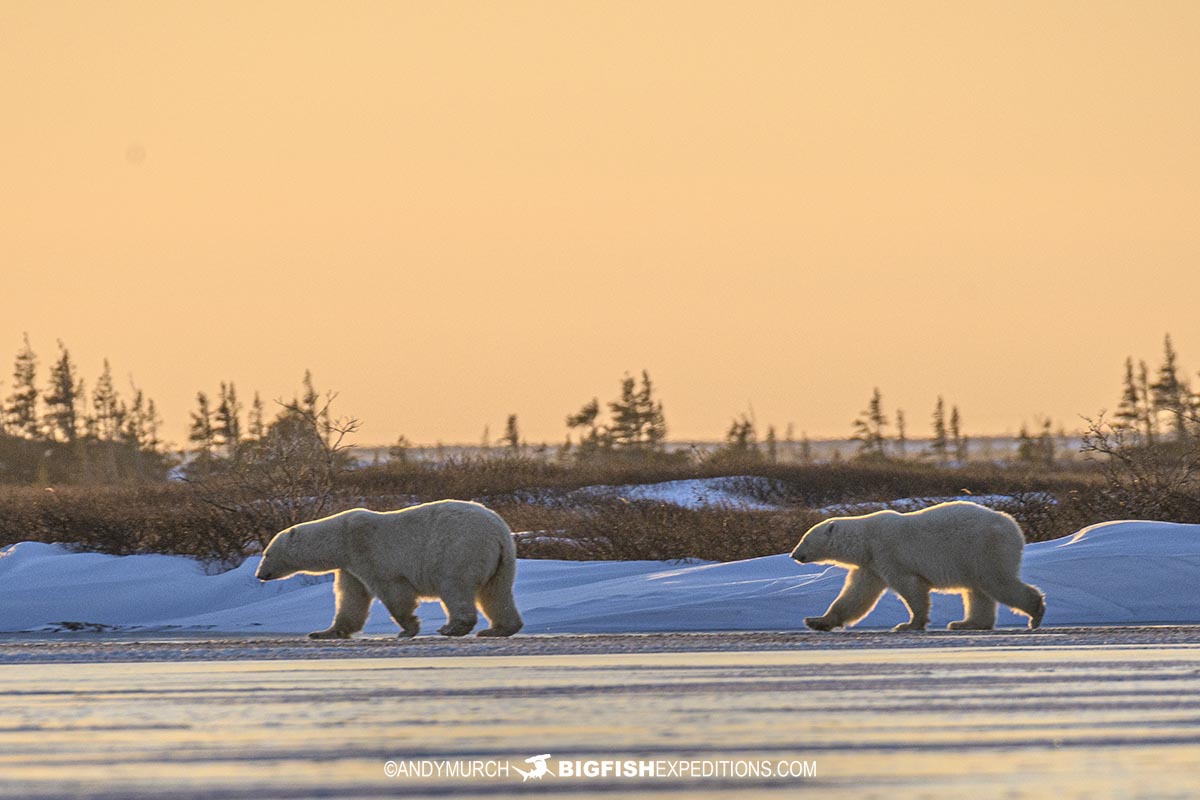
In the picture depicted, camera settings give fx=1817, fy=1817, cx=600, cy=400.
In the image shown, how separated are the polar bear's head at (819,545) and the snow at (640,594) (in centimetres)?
67

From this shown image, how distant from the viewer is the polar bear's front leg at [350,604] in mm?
15547

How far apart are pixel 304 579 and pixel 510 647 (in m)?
8.66

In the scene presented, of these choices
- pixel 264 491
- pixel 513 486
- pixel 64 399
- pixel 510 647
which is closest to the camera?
pixel 510 647

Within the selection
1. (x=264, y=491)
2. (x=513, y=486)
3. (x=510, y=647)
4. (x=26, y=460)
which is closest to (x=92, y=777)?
(x=510, y=647)

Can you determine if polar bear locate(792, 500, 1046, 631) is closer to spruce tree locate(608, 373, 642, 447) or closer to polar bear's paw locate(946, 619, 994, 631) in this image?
polar bear's paw locate(946, 619, 994, 631)

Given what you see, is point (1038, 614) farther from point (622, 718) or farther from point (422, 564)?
point (622, 718)

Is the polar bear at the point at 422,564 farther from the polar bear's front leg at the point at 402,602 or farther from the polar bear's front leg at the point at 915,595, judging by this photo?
the polar bear's front leg at the point at 915,595

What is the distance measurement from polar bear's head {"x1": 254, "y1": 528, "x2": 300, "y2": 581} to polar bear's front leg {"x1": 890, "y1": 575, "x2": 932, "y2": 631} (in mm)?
5287

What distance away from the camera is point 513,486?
38562 mm

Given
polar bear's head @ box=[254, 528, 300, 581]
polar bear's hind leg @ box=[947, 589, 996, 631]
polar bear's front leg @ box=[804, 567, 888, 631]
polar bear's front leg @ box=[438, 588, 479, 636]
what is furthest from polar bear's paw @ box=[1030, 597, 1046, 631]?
polar bear's head @ box=[254, 528, 300, 581]

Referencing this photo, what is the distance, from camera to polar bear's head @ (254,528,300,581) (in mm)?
16188

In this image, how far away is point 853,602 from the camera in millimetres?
15625

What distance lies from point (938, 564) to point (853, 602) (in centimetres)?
85

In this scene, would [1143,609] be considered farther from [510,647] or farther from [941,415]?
[941,415]
